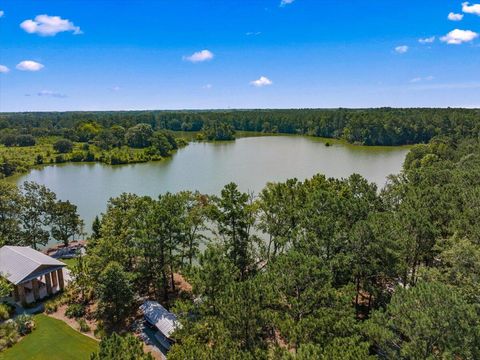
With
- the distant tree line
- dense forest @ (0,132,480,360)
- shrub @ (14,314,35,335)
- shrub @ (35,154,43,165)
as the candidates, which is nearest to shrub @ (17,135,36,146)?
shrub @ (35,154,43,165)

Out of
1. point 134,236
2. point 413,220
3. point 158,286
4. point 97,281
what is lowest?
point 158,286

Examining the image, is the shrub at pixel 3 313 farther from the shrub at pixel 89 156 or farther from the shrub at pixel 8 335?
the shrub at pixel 89 156

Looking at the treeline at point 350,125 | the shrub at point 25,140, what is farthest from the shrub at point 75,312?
the shrub at point 25,140

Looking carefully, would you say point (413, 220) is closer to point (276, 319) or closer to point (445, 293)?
point (445, 293)

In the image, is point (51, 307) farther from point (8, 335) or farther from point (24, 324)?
point (8, 335)

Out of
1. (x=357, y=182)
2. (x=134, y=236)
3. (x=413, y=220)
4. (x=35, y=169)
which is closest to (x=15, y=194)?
(x=134, y=236)

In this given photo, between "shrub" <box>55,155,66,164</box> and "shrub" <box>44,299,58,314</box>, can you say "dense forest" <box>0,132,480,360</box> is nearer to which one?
"shrub" <box>44,299,58,314</box>
